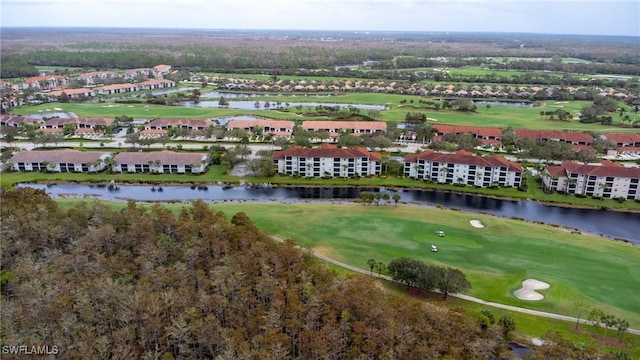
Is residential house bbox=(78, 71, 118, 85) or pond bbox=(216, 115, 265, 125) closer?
pond bbox=(216, 115, 265, 125)

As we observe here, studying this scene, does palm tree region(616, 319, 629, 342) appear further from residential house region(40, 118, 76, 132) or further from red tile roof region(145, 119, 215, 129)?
residential house region(40, 118, 76, 132)

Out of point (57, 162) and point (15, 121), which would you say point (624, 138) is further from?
point (15, 121)

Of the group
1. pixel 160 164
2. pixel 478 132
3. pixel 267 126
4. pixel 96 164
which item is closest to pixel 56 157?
pixel 96 164

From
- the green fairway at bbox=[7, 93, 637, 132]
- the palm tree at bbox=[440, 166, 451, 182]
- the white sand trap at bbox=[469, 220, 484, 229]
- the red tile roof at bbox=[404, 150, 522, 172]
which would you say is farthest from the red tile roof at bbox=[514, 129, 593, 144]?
the white sand trap at bbox=[469, 220, 484, 229]

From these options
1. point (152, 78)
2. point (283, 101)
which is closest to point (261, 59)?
point (152, 78)

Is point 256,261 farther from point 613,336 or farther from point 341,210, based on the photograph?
point 613,336

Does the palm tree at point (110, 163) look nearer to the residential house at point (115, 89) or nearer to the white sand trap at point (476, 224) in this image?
the white sand trap at point (476, 224)
